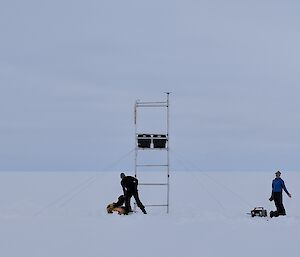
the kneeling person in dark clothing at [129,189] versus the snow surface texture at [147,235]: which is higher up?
the kneeling person in dark clothing at [129,189]

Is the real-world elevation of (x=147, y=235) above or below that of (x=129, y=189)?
below

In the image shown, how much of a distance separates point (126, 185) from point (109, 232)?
4155mm

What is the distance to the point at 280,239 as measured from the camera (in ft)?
63.9

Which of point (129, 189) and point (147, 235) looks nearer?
point (147, 235)

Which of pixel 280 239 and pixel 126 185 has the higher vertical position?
pixel 126 185

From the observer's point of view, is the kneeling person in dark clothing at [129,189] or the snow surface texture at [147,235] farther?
the kneeling person in dark clothing at [129,189]

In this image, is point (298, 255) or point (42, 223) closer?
point (298, 255)

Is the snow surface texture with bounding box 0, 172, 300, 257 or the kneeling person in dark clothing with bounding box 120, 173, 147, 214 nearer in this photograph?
the snow surface texture with bounding box 0, 172, 300, 257

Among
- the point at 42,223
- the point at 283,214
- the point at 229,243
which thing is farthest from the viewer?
the point at 283,214

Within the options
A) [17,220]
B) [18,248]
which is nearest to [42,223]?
[17,220]

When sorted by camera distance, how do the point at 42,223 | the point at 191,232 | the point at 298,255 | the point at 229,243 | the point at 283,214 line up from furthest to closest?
the point at 283,214 → the point at 42,223 → the point at 191,232 → the point at 229,243 → the point at 298,255

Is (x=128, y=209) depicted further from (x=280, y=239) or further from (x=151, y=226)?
(x=280, y=239)

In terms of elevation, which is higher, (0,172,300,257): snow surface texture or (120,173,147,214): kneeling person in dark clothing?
(120,173,147,214): kneeling person in dark clothing

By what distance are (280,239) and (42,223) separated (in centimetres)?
809
